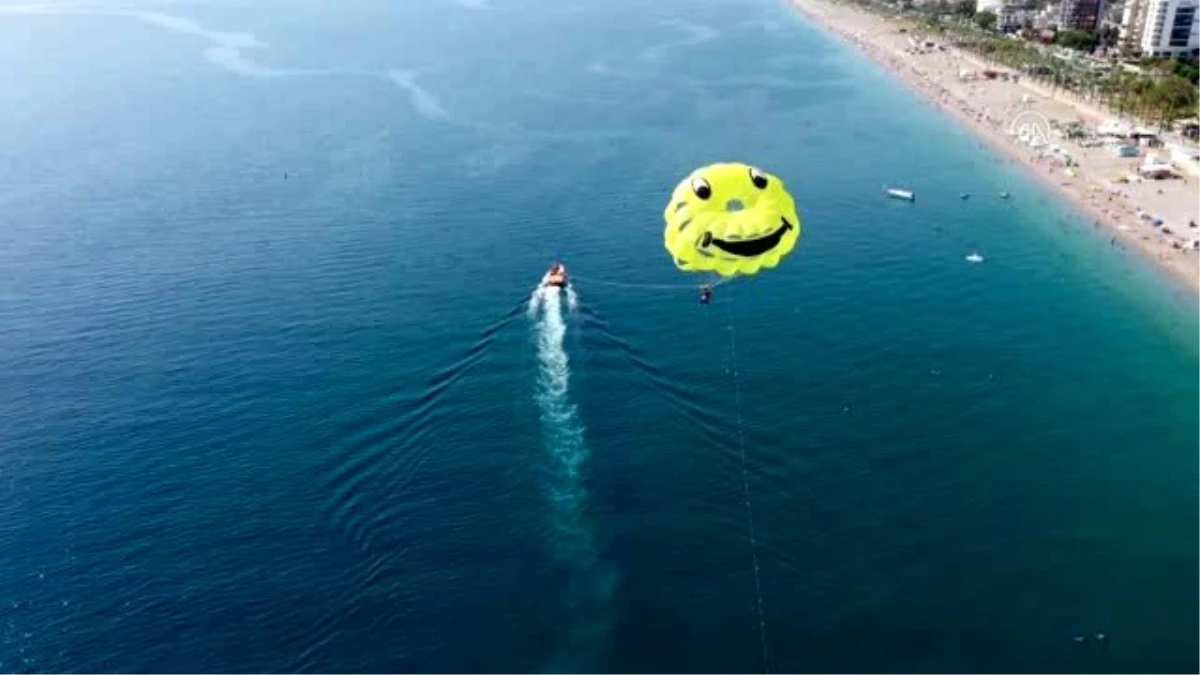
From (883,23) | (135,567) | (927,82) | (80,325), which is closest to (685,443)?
(135,567)

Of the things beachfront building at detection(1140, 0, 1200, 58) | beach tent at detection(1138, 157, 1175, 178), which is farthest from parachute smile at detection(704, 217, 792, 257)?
beachfront building at detection(1140, 0, 1200, 58)

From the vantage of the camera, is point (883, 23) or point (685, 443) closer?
point (685, 443)

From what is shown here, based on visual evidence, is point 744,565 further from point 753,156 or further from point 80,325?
point 753,156

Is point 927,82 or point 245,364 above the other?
point 927,82

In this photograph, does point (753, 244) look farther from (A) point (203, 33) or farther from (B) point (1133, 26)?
(A) point (203, 33)

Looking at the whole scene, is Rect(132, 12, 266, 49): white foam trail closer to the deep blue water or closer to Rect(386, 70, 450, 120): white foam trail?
Rect(386, 70, 450, 120): white foam trail

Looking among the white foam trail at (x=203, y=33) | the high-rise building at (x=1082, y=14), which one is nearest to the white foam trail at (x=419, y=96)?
the white foam trail at (x=203, y=33)
